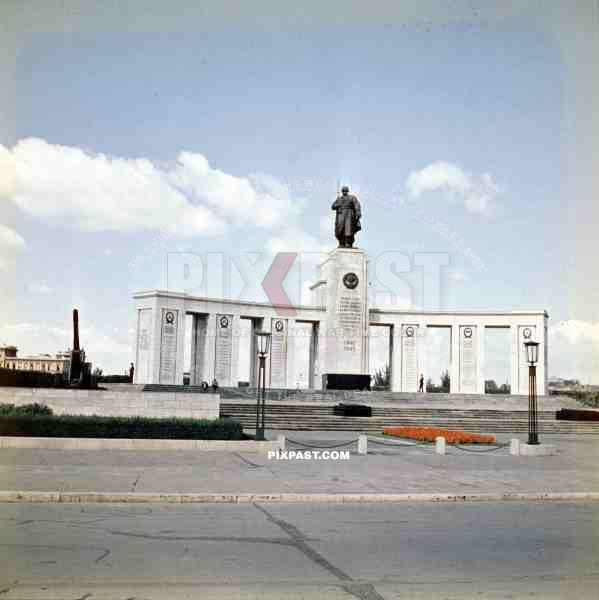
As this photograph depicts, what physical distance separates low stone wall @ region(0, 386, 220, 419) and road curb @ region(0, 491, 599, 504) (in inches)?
507

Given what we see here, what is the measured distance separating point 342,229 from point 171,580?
4041cm

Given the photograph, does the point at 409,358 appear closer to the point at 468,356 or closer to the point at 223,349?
the point at 468,356

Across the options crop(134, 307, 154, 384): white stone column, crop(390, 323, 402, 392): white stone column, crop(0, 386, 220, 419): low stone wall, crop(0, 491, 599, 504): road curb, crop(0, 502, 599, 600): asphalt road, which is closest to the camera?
crop(0, 502, 599, 600): asphalt road

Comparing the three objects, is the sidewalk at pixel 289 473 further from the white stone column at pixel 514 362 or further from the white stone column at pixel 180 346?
the white stone column at pixel 514 362

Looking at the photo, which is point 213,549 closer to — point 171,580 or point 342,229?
point 171,580

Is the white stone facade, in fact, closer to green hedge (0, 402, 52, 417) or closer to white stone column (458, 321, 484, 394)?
white stone column (458, 321, 484, 394)

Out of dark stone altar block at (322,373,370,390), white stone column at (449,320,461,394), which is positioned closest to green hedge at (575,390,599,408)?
white stone column at (449,320,461,394)

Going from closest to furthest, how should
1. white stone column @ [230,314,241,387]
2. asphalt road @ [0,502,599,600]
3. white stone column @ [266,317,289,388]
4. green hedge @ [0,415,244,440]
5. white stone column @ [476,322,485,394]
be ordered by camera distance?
1. asphalt road @ [0,502,599,600]
2. green hedge @ [0,415,244,440]
3. white stone column @ [230,314,241,387]
4. white stone column @ [266,317,289,388]
5. white stone column @ [476,322,485,394]

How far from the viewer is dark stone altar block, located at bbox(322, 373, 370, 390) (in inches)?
1784

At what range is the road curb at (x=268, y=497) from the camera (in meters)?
12.7

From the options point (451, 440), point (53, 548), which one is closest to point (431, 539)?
point (53, 548)

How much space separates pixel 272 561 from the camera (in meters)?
8.42

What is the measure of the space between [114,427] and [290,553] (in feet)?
47.2

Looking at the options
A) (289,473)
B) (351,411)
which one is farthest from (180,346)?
(289,473)
